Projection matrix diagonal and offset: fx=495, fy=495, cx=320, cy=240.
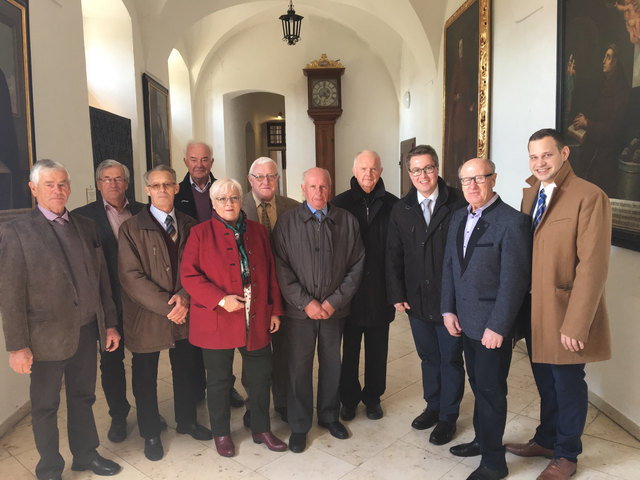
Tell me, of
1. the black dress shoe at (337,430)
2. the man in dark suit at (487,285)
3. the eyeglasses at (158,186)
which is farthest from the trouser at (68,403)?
the man in dark suit at (487,285)

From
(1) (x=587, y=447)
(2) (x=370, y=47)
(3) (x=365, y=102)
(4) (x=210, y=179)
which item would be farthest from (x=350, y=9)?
(1) (x=587, y=447)

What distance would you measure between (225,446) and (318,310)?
1.02m

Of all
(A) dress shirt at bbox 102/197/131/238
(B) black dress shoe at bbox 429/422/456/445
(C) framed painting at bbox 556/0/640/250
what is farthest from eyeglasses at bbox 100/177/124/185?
(C) framed painting at bbox 556/0/640/250

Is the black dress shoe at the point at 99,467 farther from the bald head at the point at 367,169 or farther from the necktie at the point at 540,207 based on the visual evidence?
the necktie at the point at 540,207

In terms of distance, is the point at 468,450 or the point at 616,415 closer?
the point at 468,450

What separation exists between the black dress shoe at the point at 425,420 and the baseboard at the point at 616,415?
1201 mm

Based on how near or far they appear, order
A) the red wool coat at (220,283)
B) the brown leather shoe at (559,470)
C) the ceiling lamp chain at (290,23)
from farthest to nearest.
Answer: the ceiling lamp chain at (290,23)
the red wool coat at (220,283)
the brown leather shoe at (559,470)

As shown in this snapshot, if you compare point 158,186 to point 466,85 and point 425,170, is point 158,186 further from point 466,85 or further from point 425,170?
point 466,85

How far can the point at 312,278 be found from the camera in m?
3.04

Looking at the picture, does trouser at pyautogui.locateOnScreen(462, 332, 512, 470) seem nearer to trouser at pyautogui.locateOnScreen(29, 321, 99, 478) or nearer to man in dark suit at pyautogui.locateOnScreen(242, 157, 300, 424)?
man in dark suit at pyautogui.locateOnScreen(242, 157, 300, 424)

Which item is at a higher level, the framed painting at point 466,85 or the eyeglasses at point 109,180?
the framed painting at point 466,85

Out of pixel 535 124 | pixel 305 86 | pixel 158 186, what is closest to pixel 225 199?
pixel 158 186

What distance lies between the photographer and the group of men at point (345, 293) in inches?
97.8

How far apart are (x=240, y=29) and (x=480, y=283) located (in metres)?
9.48
